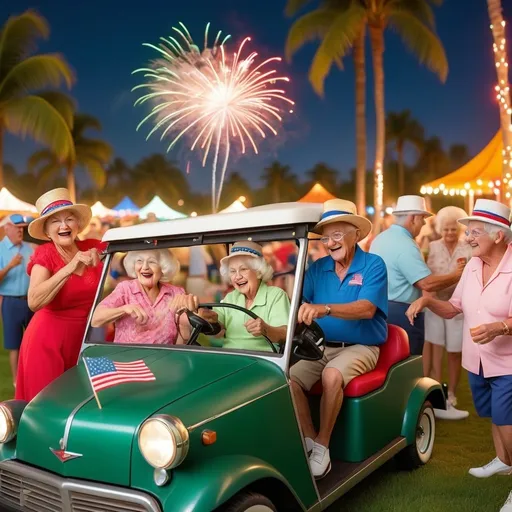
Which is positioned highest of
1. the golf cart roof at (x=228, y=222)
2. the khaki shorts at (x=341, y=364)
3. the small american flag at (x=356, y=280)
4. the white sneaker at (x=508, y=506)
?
the golf cart roof at (x=228, y=222)

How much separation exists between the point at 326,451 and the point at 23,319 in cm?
482

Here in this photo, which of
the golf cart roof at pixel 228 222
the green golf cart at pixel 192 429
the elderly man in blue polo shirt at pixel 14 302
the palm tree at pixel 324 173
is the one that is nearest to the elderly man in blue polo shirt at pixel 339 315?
the green golf cart at pixel 192 429

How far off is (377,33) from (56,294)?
20.4 meters

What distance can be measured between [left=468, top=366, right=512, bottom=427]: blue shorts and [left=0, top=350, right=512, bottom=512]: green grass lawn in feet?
1.59

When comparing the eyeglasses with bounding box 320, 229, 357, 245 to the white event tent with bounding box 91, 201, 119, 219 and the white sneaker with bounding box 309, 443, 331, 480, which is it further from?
the white event tent with bounding box 91, 201, 119, 219

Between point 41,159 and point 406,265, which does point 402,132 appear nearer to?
point 41,159

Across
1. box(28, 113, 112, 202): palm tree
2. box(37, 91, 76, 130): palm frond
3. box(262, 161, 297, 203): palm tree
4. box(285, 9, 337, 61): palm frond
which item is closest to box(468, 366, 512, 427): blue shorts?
box(285, 9, 337, 61): palm frond

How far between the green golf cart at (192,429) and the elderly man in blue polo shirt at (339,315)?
0.12 meters

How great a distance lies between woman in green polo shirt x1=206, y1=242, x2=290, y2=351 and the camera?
339 centimetres

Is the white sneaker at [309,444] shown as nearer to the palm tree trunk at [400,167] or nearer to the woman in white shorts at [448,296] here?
the woman in white shorts at [448,296]

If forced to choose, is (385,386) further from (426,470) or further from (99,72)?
(99,72)

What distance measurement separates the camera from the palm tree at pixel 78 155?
1618 inches

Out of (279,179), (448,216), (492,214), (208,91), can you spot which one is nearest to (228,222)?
(492,214)

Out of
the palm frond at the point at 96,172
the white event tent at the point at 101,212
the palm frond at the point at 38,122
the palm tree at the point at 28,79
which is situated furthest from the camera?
the palm frond at the point at 96,172
